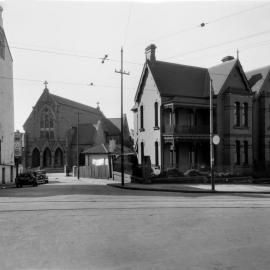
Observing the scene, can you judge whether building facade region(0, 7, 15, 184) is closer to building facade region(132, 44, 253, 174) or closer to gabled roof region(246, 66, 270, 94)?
building facade region(132, 44, 253, 174)

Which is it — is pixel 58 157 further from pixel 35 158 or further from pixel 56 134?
pixel 56 134

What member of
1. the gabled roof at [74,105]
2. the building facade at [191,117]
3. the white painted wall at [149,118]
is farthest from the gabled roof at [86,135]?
the building facade at [191,117]

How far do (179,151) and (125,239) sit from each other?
25614mm

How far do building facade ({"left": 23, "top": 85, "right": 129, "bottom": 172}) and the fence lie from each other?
1653cm

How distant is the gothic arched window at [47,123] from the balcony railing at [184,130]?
145 feet

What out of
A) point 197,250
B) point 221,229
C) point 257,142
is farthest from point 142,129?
point 197,250

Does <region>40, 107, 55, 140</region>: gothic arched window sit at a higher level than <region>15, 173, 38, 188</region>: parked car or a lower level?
higher

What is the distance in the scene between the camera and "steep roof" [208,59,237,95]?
114 feet

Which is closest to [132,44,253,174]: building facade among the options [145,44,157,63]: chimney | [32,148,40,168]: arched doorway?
[145,44,157,63]: chimney

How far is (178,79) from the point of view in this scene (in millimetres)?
35719

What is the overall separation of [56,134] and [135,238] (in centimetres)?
6561

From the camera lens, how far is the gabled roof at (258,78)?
36812 millimetres

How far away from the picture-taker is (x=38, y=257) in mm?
7297

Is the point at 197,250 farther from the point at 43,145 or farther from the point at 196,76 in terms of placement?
the point at 43,145
